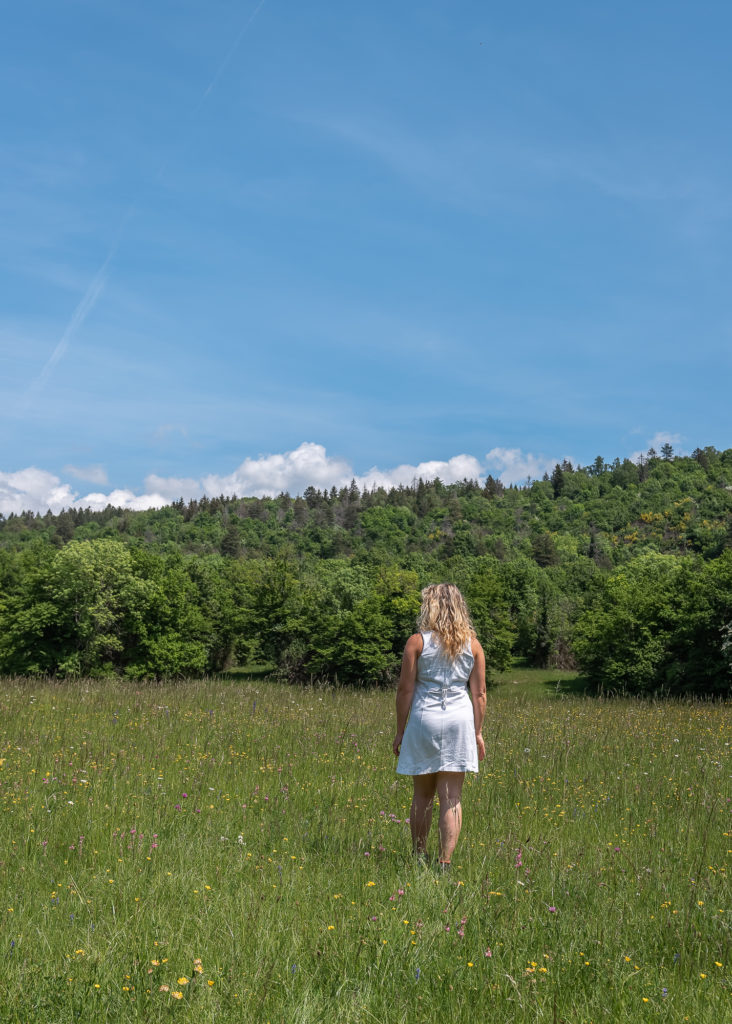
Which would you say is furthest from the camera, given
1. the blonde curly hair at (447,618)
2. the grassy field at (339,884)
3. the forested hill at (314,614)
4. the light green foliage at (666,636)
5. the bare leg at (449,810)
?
the forested hill at (314,614)

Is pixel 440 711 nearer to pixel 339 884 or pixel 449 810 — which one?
pixel 449 810

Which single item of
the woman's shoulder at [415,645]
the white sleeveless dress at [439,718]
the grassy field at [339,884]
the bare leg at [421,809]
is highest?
the woman's shoulder at [415,645]

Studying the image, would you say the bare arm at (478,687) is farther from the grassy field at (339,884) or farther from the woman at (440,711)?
the grassy field at (339,884)

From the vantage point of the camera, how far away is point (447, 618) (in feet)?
16.0

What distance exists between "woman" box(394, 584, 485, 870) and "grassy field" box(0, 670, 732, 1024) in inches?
15.2

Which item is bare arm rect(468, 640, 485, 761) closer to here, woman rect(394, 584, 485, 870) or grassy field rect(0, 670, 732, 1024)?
woman rect(394, 584, 485, 870)

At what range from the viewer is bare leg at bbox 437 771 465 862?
465cm

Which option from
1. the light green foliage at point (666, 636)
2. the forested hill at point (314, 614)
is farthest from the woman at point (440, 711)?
the light green foliage at point (666, 636)

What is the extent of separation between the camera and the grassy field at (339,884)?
287cm

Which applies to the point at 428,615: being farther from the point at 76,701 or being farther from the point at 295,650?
the point at 295,650

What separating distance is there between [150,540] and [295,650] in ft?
355

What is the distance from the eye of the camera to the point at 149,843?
4.80 m

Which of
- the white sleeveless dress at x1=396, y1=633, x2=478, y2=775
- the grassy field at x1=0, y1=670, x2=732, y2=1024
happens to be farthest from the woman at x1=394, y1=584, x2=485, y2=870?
the grassy field at x1=0, y1=670, x2=732, y2=1024

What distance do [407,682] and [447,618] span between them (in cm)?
53
